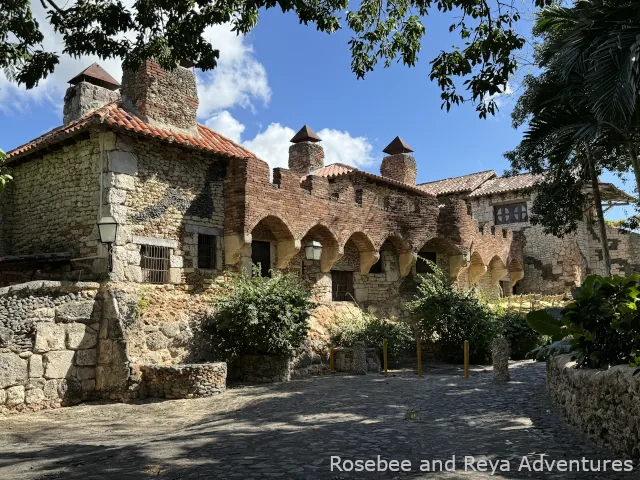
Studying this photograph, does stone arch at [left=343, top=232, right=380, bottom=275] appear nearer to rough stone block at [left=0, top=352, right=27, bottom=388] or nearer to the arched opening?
the arched opening

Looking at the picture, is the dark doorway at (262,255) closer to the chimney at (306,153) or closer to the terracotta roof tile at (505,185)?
the chimney at (306,153)

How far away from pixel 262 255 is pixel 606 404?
11.0m

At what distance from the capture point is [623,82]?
768 cm

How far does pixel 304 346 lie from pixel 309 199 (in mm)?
4321

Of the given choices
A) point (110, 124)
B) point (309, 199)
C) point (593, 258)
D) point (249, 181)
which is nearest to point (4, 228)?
point (110, 124)

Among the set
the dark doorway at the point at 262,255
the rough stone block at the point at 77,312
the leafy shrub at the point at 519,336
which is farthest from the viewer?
the leafy shrub at the point at 519,336

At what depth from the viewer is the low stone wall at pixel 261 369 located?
1314cm

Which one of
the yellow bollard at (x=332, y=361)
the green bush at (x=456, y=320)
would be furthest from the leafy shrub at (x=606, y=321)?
the yellow bollard at (x=332, y=361)

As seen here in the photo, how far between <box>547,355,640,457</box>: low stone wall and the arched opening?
9.14 metres

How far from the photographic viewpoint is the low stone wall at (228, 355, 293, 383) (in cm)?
1314

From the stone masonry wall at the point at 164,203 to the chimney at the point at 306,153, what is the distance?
7.55 meters

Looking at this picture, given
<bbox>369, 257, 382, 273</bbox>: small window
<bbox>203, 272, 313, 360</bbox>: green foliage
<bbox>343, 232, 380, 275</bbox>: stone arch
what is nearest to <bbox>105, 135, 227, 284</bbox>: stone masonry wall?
<bbox>203, 272, 313, 360</bbox>: green foliage

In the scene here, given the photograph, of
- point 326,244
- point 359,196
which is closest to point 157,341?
point 326,244

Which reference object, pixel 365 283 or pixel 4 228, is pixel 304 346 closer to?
pixel 365 283
